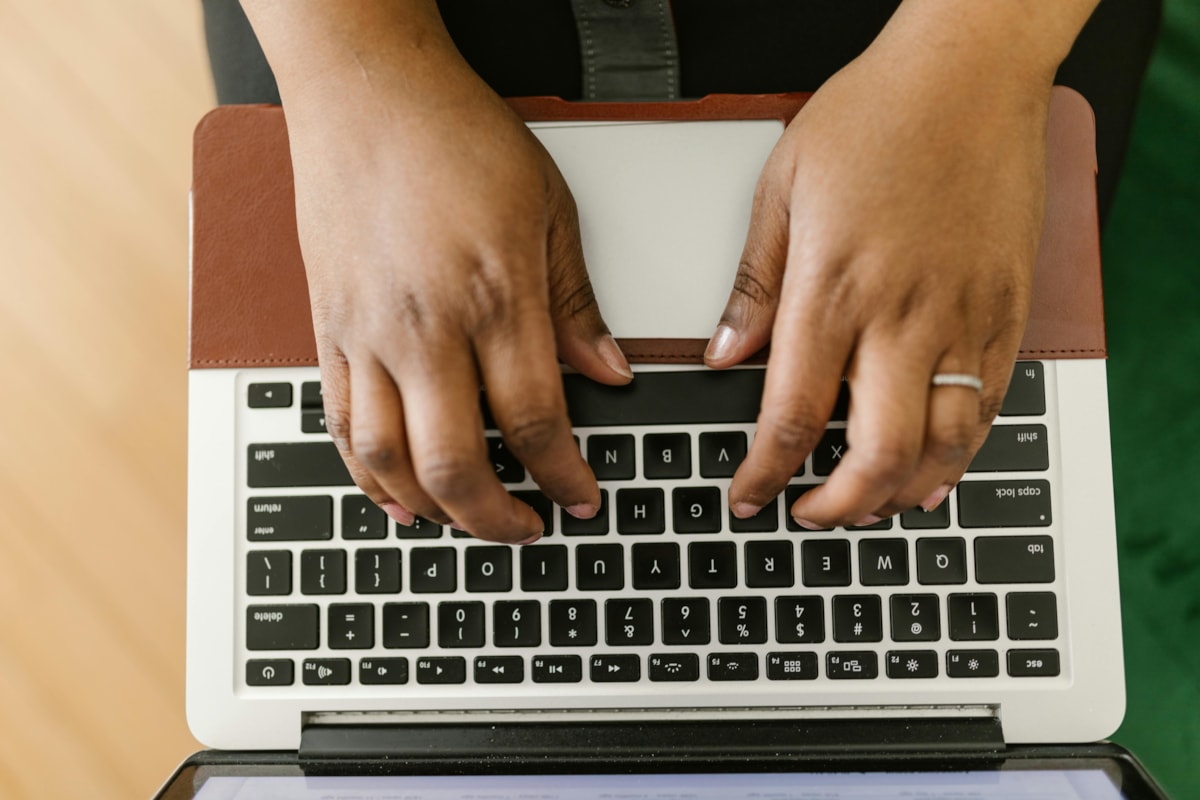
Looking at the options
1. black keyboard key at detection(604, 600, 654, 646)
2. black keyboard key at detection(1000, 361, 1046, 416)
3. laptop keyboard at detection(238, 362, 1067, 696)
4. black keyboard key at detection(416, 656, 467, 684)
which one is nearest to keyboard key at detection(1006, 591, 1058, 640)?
laptop keyboard at detection(238, 362, 1067, 696)

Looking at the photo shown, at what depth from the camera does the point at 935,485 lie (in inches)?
14.6

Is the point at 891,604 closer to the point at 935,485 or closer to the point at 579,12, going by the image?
the point at 935,485

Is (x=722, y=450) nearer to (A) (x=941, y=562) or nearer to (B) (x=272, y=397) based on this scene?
(A) (x=941, y=562)

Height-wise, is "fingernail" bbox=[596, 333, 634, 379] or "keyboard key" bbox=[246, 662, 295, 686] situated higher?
"fingernail" bbox=[596, 333, 634, 379]

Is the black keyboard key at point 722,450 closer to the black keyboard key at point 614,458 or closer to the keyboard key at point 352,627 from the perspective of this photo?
the black keyboard key at point 614,458

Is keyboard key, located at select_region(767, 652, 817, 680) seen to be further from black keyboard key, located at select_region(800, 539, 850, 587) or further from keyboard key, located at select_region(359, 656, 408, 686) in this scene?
keyboard key, located at select_region(359, 656, 408, 686)

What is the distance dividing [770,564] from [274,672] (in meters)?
0.29

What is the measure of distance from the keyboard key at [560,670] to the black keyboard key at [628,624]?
0.02 m

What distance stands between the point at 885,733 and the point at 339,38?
48 centimetres

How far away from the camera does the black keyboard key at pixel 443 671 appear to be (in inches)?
16.5

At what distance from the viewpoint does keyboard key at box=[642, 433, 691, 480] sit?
1.36 feet

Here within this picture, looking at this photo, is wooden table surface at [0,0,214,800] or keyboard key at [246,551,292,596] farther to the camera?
wooden table surface at [0,0,214,800]

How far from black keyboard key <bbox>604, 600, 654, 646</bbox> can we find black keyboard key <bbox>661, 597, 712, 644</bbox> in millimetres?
11

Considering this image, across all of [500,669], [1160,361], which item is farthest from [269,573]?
[1160,361]
